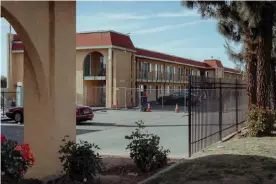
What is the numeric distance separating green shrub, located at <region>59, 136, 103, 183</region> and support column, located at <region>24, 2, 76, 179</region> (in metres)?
0.30

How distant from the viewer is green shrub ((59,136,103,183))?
240 inches

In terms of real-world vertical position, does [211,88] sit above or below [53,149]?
above

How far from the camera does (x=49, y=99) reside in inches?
252

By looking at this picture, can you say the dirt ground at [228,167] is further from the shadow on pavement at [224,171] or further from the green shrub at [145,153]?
the green shrub at [145,153]

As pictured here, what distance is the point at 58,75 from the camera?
6492 millimetres

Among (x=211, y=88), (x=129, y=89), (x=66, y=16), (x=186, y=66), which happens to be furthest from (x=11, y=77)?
(x=66, y=16)

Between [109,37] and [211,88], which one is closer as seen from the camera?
[211,88]

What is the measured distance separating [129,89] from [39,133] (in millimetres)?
32913

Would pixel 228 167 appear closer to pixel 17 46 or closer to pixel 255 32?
pixel 255 32

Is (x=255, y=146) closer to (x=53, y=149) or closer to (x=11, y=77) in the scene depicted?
(x=53, y=149)

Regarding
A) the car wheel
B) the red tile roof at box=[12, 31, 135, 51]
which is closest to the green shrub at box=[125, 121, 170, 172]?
the car wheel

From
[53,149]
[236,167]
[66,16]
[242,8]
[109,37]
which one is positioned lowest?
[236,167]

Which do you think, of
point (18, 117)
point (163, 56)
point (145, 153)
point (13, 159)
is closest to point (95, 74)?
point (163, 56)

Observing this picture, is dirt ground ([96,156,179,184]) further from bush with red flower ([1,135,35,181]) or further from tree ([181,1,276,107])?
tree ([181,1,276,107])
